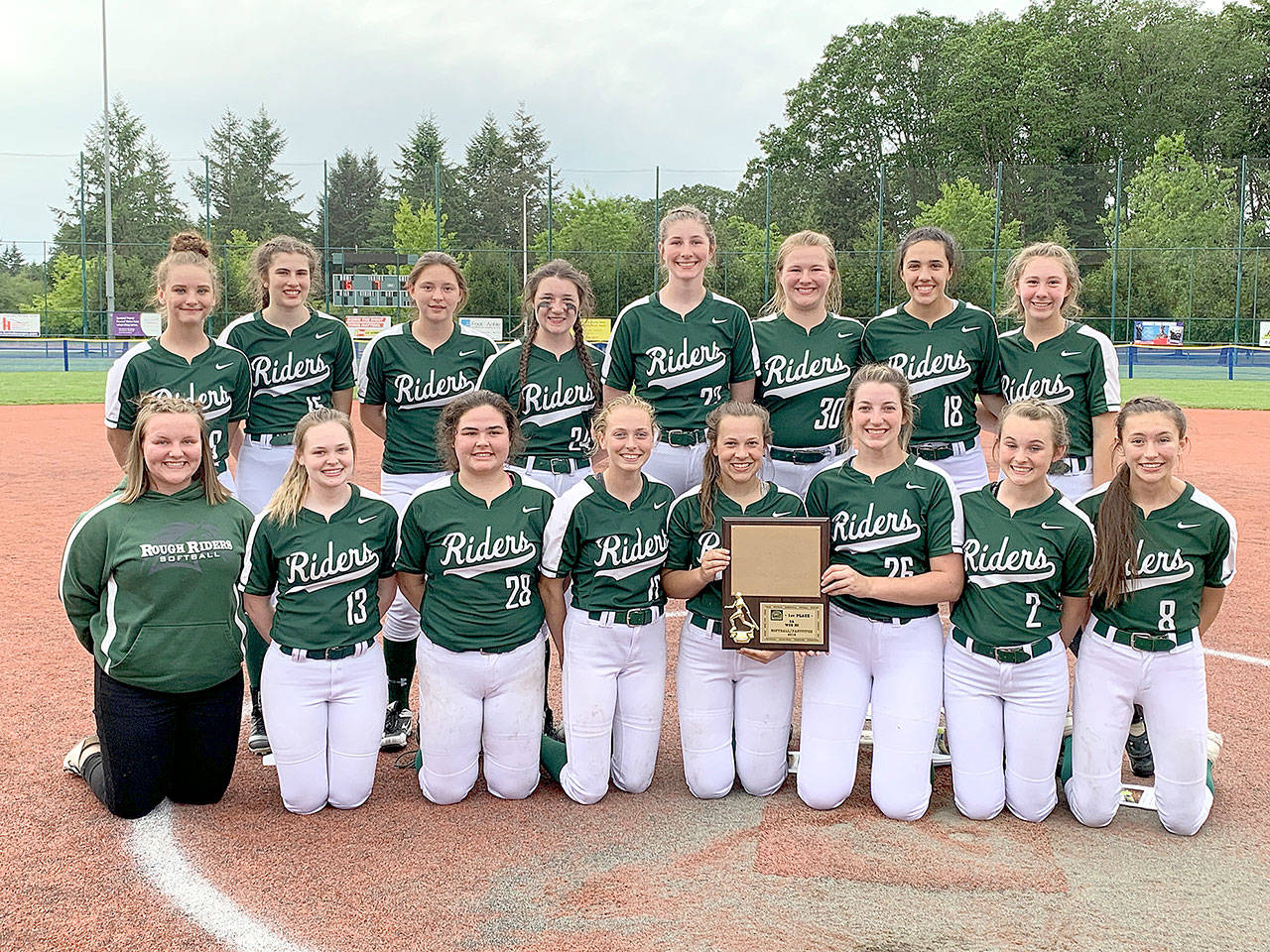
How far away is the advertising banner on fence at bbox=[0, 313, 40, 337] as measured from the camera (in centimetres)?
3294

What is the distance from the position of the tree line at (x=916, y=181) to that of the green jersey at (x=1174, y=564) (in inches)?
1227

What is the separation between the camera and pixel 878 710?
4.00m

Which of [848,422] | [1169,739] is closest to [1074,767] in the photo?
[1169,739]

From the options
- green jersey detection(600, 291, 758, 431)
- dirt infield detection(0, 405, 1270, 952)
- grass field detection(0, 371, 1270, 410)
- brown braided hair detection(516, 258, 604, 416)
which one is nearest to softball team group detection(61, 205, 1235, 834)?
dirt infield detection(0, 405, 1270, 952)

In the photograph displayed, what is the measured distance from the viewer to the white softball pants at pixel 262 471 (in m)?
4.81

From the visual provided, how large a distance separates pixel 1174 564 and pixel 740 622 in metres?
1.48

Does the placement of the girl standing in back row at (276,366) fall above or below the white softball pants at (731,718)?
above

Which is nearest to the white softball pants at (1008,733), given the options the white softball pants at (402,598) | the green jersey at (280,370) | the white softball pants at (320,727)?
the white softball pants at (320,727)

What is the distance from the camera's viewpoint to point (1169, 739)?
3752 millimetres

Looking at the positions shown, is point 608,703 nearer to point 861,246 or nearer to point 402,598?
point 402,598

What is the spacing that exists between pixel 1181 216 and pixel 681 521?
121 ft

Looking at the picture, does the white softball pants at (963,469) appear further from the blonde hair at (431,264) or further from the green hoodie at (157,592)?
the green hoodie at (157,592)

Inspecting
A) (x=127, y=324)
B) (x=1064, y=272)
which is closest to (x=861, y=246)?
(x=127, y=324)

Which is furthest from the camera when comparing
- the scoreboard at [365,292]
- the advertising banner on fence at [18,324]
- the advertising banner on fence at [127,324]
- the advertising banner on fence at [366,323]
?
the scoreboard at [365,292]
